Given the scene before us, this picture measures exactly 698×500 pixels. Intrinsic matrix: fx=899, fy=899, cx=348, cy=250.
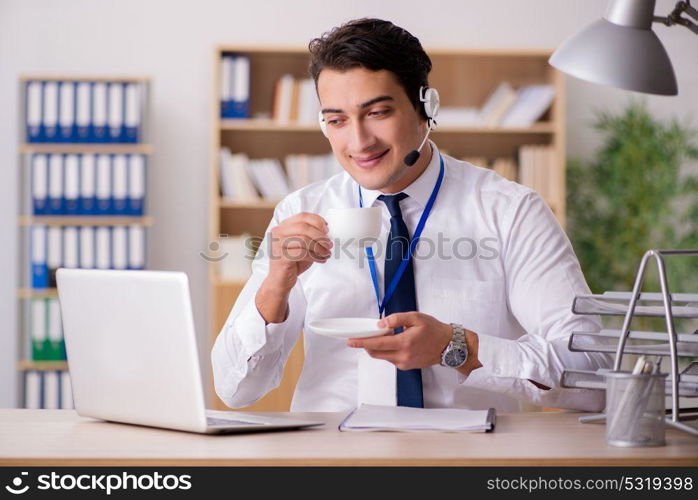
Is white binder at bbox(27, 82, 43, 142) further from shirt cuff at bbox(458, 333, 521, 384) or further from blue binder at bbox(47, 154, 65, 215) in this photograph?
shirt cuff at bbox(458, 333, 521, 384)

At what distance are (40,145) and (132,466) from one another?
131 inches

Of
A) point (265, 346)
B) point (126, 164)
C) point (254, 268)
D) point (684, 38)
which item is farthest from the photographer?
point (684, 38)

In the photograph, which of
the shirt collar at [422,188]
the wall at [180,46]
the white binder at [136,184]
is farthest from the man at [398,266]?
the wall at [180,46]

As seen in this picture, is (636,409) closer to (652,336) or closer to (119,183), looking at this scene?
(652,336)

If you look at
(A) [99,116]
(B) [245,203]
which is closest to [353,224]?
→ (B) [245,203]

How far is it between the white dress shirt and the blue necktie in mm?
30

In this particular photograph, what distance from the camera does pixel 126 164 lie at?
4188 mm

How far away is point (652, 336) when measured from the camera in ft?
4.66

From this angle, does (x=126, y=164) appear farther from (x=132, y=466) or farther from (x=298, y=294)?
(x=132, y=466)

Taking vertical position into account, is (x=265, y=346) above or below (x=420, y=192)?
below

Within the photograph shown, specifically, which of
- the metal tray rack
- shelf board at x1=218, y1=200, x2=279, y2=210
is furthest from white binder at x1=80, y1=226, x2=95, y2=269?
the metal tray rack

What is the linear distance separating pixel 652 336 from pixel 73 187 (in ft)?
10.9

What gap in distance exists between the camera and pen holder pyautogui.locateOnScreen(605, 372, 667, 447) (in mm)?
1273

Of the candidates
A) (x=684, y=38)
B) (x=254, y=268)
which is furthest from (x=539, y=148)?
(x=254, y=268)
